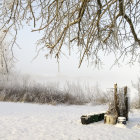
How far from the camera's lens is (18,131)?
17.8 feet

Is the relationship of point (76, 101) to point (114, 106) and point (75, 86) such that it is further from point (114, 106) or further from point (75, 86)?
point (114, 106)

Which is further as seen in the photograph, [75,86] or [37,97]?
[75,86]

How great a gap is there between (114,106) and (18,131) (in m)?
3.56

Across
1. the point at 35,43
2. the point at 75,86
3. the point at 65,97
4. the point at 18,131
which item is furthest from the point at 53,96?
the point at 35,43

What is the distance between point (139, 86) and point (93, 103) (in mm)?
3677

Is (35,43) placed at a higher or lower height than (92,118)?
higher

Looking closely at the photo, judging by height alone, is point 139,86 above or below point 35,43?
below

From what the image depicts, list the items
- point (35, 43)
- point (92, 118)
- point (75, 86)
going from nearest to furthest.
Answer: point (35, 43) → point (92, 118) → point (75, 86)

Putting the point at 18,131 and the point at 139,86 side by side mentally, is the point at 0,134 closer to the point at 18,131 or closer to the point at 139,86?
the point at 18,131

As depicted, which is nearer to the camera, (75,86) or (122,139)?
(122,139)

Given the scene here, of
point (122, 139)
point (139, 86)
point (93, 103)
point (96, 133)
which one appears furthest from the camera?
point (93, 103)

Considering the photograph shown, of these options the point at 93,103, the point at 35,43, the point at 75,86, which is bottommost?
the point at 93,103

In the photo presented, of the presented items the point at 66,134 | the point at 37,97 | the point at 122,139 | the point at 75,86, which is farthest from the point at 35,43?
the point at 75,86

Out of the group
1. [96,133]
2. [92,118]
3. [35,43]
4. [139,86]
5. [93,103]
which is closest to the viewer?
[35,43]
